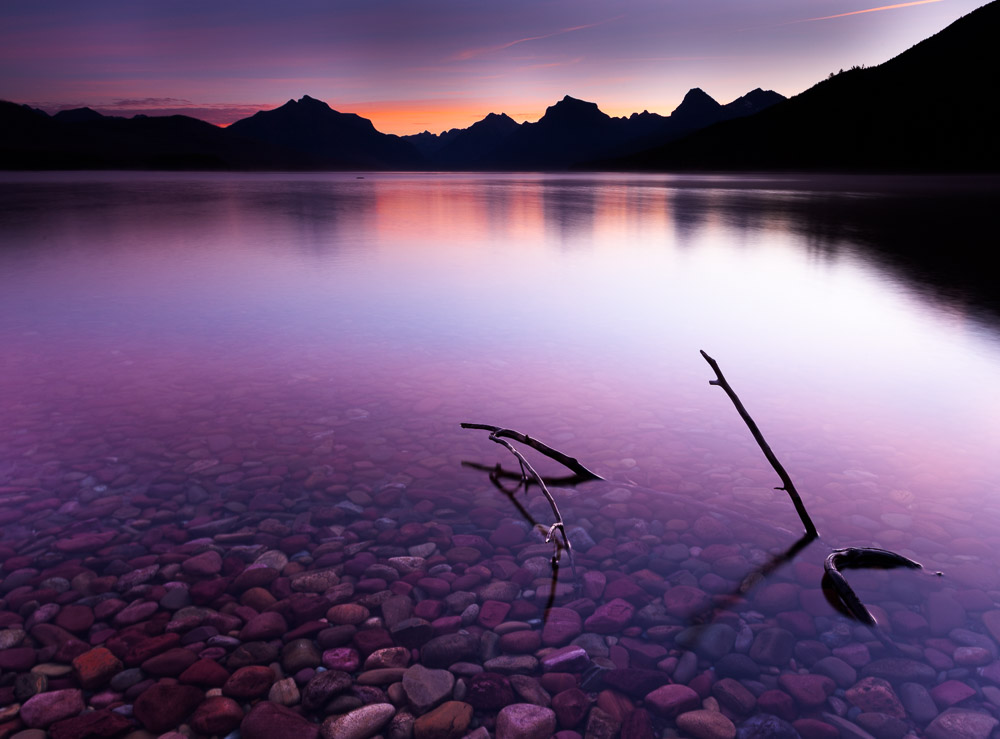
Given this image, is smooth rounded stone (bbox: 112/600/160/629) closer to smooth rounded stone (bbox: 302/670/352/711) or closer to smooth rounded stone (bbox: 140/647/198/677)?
smooth rounded stone (bbox: 140/647/198/677)

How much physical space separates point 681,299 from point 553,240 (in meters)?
14.6

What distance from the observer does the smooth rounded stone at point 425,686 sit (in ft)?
12.5

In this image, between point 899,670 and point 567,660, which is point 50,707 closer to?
point 567,660

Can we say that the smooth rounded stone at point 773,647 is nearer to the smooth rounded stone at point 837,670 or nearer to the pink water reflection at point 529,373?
the smooth rounded stone at point 837,670

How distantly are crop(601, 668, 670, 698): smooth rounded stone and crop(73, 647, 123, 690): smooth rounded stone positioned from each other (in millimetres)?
3070

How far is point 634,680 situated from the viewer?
4.01 metres

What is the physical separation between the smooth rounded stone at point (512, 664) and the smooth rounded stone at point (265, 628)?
1439 mm

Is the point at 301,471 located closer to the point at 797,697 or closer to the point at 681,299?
the point at 797,697

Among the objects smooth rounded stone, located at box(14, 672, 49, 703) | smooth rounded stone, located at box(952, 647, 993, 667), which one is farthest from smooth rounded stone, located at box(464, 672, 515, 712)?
smooth rounded stone, located at box(952, 647, 993, 667)

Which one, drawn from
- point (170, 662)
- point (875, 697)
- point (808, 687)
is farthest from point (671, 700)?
point (170, 662)

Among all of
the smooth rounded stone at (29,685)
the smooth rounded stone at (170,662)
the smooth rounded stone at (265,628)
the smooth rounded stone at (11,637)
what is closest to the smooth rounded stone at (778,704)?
the smooth rounded stone at (265,628)

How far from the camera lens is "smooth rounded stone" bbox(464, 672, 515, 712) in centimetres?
384

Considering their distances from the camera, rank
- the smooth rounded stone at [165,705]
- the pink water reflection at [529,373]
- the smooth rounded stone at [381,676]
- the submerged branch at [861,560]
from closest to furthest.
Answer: the smooth rounded stone at [165,705], the smooth rounded stone at [381,676], the submerged branch at [861,560], the pink water reflection at [529,373]

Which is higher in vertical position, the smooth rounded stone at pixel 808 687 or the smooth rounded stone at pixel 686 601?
the smooth rounded stone at pixel 686 601
